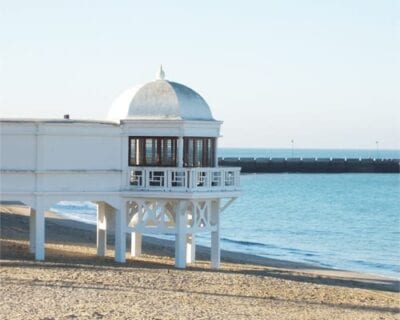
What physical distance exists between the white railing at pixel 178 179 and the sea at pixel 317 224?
A: 9851 millimetres

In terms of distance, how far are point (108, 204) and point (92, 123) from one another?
2.83 metres

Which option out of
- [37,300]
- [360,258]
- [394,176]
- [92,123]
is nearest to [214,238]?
[92,123]

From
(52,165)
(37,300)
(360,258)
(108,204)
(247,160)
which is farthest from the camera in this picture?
(247,160)

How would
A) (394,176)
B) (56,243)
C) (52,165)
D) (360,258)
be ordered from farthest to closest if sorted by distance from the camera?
1. (394,176)
2. (360,258)
3. (56,243)
4. (52,165)

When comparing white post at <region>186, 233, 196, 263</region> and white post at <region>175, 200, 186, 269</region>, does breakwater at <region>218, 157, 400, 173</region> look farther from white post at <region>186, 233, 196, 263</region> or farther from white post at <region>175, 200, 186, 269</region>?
white post at <region>175, 200, 186, 269</region>

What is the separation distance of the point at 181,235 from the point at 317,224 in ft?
126

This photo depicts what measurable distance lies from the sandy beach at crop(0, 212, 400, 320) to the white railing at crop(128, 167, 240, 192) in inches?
79.1

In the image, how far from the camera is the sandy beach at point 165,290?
2080 centimetres

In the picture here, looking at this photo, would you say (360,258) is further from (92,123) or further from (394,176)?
(394,176)

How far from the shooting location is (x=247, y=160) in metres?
124

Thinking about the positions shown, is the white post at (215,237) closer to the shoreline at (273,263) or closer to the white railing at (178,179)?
the white railing at (178,179)

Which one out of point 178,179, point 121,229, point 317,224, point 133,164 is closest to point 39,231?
point 121,229

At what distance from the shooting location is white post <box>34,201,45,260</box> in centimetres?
2711

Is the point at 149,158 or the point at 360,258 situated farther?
the point at 360,258
